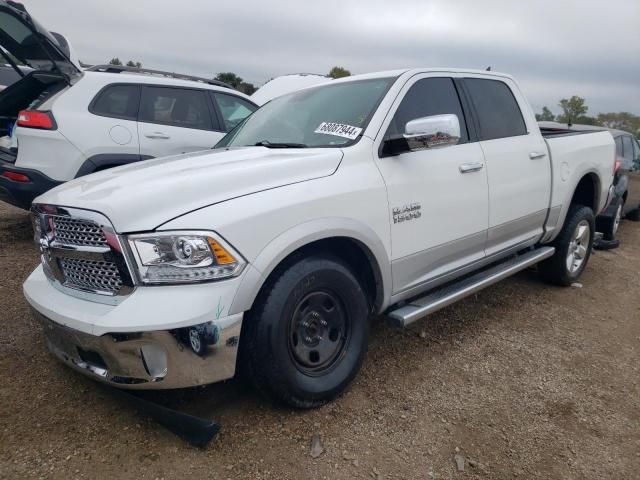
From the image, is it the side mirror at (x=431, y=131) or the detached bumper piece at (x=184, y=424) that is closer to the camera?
the detached bumper piece at (x=184, y=424)

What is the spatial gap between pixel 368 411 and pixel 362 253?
87 cm

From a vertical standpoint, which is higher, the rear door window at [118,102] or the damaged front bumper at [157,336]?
the rear door window at [118,102]

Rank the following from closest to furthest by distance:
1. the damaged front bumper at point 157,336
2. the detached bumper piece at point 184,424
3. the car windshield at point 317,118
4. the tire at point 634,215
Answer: the damaged front bumper at point 157,336 < the detached bumper piece at point 184,424 < the car windshield at point 317,118 < the tire at point 634,215

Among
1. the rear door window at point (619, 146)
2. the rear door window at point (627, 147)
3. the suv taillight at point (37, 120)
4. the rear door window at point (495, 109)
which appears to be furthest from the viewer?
the rear door window at point (627, 147)

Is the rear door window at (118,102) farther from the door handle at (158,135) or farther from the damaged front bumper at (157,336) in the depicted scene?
the damaged front bumper at (157,336)

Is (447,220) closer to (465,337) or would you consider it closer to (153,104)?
(465,337)

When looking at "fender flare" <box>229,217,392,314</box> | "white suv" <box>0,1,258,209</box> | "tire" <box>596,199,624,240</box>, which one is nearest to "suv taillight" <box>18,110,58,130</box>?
"white suv" <box>0,1,258,209</box>

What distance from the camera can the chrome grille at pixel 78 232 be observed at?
7.10ft

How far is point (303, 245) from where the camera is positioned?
2389 millimetres

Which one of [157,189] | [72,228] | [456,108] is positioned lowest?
[72,228]

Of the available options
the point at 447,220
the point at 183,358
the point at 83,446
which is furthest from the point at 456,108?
the point at 83,446

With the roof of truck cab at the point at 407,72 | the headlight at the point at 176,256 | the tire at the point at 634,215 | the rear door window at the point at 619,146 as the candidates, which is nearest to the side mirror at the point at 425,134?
the roof of truck cab at the point at 407,72

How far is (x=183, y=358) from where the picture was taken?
2078 mm

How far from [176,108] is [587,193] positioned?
457cm
